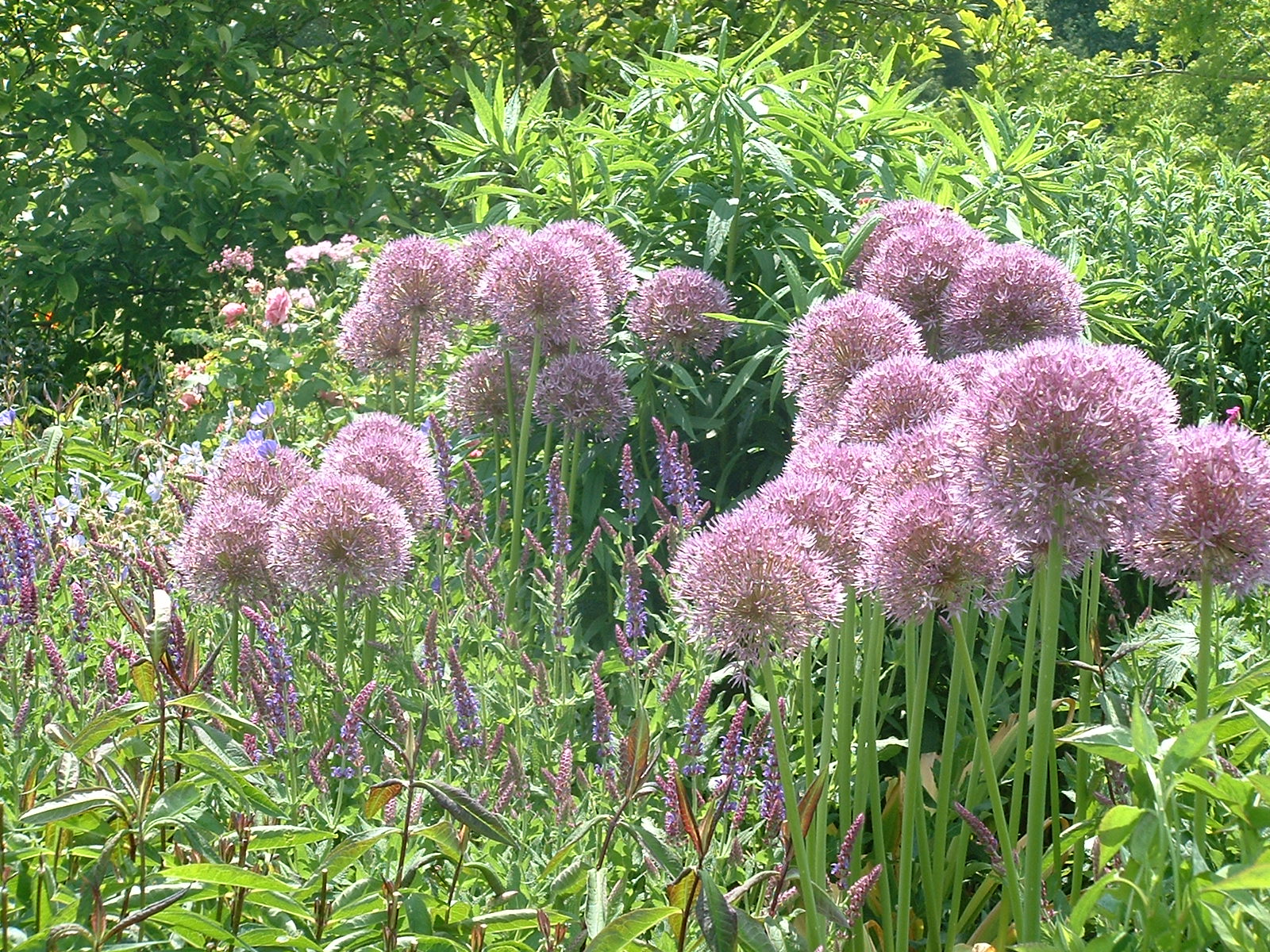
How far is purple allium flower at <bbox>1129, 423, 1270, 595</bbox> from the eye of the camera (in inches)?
69.5

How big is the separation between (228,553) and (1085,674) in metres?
1.60

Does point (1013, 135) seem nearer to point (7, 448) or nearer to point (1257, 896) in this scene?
point (1257, 896)

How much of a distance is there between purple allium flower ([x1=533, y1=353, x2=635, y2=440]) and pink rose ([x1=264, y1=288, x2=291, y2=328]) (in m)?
2.76

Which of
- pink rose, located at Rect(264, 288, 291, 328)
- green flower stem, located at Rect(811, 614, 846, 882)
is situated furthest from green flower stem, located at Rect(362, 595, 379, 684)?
pink rose, located at Rect(264, 288, 291, 328)

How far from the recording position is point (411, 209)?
859cm

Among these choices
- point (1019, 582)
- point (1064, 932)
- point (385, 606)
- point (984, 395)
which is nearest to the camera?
point (1064, 932)

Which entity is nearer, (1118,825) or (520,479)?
(1118,825)

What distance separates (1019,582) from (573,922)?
197 cm

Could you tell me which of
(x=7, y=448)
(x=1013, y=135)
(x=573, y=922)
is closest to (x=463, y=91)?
(x=7, y=448)

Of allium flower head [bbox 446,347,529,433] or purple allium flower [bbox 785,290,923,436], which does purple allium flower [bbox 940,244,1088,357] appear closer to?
purple allium flower [bbox 785,290,923,436]

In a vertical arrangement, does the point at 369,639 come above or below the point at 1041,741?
below

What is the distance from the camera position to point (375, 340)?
12.1ft

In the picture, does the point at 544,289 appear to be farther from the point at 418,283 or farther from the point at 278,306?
the point at 278,306

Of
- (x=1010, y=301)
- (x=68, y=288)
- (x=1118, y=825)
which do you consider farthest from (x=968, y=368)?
(x=68, y=288)
